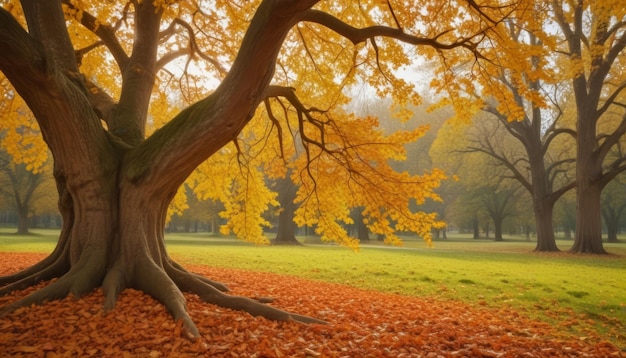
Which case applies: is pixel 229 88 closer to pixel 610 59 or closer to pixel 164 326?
pixel 164 326

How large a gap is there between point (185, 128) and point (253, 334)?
110 inches

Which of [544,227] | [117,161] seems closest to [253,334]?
[117,161]

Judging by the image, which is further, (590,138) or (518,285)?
(590,138)

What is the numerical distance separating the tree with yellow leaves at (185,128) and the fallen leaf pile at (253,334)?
25 centimetres

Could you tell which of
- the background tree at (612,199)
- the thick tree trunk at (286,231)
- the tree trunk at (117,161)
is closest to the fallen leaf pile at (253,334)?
the tree trunk at (117,161)

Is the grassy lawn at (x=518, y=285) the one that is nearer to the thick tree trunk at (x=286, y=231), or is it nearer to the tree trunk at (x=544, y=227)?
the tree trunk at (x=544, y=227)

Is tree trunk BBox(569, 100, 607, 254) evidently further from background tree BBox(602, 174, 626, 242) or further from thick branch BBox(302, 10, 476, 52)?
background tree BBox(602, 174, 626, 242)

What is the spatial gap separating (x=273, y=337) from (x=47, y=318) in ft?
8.02

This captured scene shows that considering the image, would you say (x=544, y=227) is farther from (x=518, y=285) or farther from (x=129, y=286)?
(x=129, y=286)

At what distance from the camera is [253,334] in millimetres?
4117

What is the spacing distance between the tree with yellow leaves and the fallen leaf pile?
0.81 feet

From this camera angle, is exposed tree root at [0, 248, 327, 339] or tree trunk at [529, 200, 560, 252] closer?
exposed tree root at [0, 248, 327, 339]

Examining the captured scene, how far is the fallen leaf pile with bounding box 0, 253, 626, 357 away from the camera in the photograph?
11.9ft

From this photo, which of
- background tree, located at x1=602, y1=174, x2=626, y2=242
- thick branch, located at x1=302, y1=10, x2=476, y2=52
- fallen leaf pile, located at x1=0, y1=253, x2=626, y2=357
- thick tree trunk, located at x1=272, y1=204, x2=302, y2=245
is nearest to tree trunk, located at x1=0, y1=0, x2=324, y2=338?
fallen leaf pile, located at x1=0, y1=253, x2=626, y2=357
